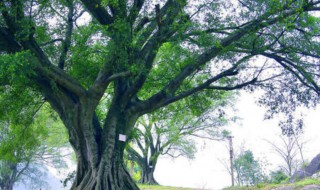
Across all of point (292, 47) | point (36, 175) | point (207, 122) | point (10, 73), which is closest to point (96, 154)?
point (10, 73)

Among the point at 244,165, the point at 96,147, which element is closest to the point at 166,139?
the point at 244,165

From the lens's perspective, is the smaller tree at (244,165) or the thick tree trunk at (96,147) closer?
the thick tree trunk at (96,147)

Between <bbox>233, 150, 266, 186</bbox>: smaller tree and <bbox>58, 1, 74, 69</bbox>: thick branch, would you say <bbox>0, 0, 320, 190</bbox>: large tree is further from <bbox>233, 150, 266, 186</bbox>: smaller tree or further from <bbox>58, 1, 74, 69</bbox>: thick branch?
<bbox>233, 150, 266, 186</bbox>: smaller tree

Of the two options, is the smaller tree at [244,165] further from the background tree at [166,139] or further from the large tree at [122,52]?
the large tree at [122,52]

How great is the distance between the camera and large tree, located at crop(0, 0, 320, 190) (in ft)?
29.2

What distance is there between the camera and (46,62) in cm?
925

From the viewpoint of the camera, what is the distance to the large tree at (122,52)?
889cm

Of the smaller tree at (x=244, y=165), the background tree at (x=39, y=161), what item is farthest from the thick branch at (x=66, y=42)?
the smaller tree at (x=244, y=165)

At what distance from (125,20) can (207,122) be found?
67.6 feet

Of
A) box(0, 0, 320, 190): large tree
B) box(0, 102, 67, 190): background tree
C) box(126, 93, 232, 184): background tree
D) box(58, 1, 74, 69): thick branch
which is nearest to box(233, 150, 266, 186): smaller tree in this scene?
box(126, 93, 232, 184): background tree

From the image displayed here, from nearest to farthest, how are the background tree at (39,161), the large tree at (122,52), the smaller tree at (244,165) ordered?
the large tree at (122,52) → the background tree at (39,161) → the smaller tree at (244,165)

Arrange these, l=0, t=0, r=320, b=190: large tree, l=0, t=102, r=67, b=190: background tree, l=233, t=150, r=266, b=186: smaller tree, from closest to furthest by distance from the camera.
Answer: l=0, t=0, r=320, b=190: large tree → l=0, t=102, r=67, b=190: background tree → l=233, t=150, r=266, b=186: smaller tree

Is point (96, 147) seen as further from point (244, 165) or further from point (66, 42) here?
point (244, 165)

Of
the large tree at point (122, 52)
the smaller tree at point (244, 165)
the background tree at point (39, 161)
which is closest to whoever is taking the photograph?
the large tree at point (122, 52)
